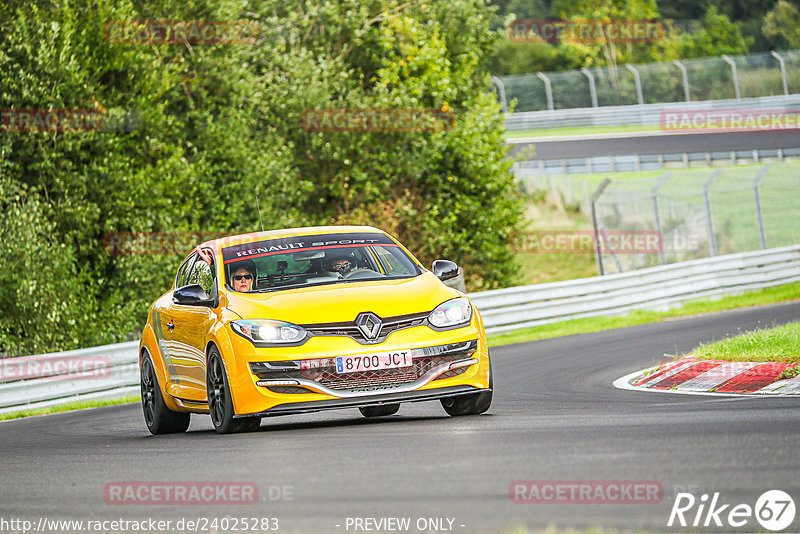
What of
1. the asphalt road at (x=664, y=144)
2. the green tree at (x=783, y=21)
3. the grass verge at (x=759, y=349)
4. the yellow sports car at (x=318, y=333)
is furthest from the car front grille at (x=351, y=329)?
the green tree at (x=783, y=21)

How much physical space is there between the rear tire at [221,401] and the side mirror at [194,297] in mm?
A: 422

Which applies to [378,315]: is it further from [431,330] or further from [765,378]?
[765,378]

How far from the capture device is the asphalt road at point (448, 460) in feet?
18.9

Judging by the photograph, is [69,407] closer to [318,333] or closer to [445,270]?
[445,270]

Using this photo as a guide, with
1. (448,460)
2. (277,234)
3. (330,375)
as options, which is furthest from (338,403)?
(277,234)

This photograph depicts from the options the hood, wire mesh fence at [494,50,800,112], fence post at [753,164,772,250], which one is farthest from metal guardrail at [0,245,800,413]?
wire mesh fence at [494,50,800,112]

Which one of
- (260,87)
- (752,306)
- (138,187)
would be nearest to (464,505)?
(752,306)

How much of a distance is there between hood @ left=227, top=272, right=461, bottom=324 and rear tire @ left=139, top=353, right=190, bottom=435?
1.76m

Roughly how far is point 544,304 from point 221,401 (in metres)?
14.8

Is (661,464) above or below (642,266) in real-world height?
above

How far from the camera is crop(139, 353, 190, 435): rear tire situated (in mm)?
10914

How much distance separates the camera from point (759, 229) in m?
27.2

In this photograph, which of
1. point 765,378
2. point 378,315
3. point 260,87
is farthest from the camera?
point 260,87

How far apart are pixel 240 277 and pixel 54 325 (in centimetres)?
1455
